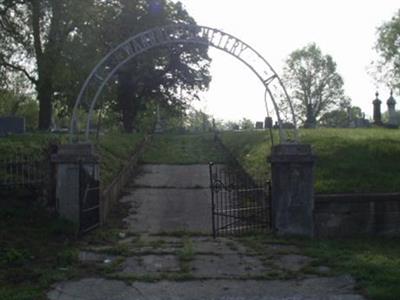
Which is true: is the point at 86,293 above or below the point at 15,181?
below

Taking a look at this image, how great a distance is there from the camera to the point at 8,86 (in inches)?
1167

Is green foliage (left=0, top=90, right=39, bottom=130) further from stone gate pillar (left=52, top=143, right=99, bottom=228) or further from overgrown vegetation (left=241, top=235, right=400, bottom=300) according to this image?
overgrown vegetation (left=241, top=235, right=400, bottom=300)

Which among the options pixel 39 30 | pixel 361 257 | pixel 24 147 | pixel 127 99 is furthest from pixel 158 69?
pixel 361 257

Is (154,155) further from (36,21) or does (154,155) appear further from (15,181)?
(15,181)

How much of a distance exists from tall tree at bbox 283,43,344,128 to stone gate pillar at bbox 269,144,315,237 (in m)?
72.9

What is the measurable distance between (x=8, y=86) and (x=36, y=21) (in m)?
4.36

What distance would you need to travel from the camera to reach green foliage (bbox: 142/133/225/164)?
91.4 ft

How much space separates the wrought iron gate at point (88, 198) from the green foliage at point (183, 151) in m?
13.6

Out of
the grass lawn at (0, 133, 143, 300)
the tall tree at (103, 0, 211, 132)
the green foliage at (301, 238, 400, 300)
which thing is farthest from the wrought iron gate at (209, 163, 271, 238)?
the tall tree at (103, 0, 211, 132)

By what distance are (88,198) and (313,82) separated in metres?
77.8

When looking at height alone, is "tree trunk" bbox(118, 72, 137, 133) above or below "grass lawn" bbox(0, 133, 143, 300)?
above

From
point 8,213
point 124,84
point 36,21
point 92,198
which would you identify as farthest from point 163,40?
point 124,84

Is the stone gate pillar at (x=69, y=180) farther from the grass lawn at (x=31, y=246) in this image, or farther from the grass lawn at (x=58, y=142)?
the grass lawn at (x=58, y=142)

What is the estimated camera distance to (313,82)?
3450 inches
